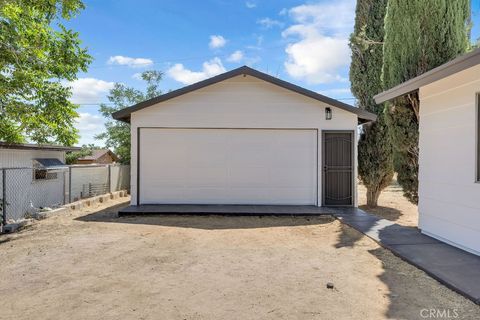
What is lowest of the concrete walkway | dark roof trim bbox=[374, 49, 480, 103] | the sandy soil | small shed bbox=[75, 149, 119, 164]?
the sandy soil

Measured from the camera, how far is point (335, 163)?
913 cm

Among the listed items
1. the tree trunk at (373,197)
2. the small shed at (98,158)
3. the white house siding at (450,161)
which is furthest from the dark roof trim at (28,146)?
the small shed at (98,158)

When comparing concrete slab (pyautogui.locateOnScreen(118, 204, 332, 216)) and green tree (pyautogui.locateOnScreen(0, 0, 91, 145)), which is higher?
green tree (pyautogui.locateOnScreen(0, 0, 91, 145))

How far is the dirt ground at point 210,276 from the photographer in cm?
319

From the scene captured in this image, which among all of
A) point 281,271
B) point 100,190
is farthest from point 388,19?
point 100,190

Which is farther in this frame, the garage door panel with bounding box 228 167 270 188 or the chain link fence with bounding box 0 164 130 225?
the chain link fence with bounding box 0 164 130 225

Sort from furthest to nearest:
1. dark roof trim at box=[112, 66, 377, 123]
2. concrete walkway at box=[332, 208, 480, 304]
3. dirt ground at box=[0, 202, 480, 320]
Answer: dark roof trim at box=[112, 66, 377, 123] < concrete walkway at box=[332, 208, 480, 304] < dirt ground at box=[0, 202, 480, 320]

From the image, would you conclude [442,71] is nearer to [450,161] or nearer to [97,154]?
[450,161]

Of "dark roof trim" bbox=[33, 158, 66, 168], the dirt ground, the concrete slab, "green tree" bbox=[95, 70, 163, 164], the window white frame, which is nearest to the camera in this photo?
the dirt ground

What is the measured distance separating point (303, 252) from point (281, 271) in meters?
1.00

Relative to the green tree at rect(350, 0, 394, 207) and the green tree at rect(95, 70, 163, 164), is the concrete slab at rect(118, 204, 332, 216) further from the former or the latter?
the green tree at rect(95, 70, 163, 164)

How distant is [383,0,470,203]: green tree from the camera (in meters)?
7.20

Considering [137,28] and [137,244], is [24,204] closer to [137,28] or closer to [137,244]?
[137,244]

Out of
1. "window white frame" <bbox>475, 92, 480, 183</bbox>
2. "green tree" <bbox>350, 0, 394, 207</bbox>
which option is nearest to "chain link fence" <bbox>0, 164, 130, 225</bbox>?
"green tree" <bbox>350, 0, 394, 207</bbox>
